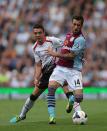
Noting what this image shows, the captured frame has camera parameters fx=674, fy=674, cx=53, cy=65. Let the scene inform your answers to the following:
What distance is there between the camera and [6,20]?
28.0 m

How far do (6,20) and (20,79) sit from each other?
10.8 ft

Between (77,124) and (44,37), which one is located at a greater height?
(44,37)

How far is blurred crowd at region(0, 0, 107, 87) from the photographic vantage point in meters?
25.7

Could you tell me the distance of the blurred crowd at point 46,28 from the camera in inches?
1013

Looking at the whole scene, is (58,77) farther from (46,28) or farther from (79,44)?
(46,28)

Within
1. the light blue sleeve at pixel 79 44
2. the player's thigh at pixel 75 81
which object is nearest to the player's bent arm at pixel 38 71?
the player's thigh at pixel 75 81

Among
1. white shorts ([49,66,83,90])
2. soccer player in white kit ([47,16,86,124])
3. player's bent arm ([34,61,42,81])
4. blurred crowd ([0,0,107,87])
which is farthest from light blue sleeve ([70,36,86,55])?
blurred crowd ([0,0,107,87])

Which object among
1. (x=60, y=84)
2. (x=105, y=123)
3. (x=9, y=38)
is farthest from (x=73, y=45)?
(x=9, y=38)

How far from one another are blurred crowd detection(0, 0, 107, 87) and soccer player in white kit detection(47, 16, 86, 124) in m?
11.8

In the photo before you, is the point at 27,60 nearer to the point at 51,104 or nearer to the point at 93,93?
the point at 93,93

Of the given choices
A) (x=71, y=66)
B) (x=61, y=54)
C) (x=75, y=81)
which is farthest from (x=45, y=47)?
(x=75, y=81)

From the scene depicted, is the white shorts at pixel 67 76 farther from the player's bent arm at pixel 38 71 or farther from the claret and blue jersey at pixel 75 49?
the player's bent arm at pixel 38 71

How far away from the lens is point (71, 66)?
13656mm

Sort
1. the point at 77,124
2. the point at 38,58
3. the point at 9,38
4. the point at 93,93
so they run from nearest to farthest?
the point at 77,124
the point at 38,58
the point at 93,93
the point at 9,38
